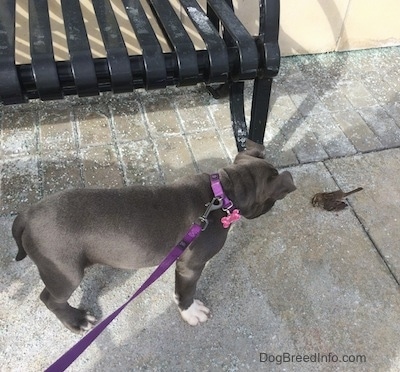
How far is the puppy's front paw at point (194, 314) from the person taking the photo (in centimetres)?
235

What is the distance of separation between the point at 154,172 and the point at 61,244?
128cm

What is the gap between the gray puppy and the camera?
182cm

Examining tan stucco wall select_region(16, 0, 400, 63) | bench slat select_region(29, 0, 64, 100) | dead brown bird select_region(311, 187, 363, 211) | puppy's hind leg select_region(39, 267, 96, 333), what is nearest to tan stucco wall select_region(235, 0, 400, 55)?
tan stucco wall select_region(16, 0, 400, 63)

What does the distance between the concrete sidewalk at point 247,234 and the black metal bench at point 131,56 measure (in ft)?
2.64

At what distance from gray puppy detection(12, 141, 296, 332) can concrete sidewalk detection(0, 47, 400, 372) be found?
0.23 metres

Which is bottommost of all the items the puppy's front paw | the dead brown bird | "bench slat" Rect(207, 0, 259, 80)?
A: the puppy's front paw

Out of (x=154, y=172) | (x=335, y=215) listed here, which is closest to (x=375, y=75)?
(x=335, y=215)

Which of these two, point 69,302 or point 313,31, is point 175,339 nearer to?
point 69,302

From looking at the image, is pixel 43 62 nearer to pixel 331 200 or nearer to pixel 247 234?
pixel 247 234

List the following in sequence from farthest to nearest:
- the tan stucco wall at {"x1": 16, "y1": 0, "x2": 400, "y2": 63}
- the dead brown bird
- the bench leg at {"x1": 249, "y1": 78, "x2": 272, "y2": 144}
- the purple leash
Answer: the tan stucco wall at {"x1": 16, "y1": 0, "x2": 400, "y2": 63} < the dead brown bird < the bench leg at {"x1": 249, "y1": 78, "x2": 272, "y2": 144} < the purple leash

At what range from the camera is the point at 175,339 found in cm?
233

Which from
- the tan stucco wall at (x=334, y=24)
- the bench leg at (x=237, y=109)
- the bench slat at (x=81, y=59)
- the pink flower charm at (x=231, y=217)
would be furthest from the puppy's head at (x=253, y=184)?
the tan stucco wall at (x=334, y=24)

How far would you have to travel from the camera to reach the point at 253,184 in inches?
84.4

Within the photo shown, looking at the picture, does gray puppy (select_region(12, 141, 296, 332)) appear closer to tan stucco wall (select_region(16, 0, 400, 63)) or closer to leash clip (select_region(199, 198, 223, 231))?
leash clip (select_region(199, 198, 223, 231))
